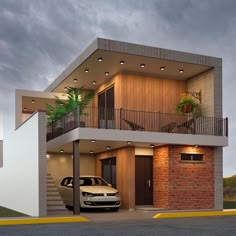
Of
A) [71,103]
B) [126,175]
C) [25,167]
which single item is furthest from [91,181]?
[71,103]

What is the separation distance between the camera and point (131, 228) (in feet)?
47.2

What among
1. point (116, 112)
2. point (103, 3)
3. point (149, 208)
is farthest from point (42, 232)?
point (103, 3)

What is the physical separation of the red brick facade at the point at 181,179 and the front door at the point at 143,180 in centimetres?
34

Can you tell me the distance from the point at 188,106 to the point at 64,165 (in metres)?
8.21

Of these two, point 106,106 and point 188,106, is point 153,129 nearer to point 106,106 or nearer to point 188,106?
point 188,106

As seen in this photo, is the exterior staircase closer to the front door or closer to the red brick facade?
the front door

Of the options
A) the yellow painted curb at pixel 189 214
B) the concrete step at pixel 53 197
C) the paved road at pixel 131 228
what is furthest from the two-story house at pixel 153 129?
the paved road at pixel 131 228

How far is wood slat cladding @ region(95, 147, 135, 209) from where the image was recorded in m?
21.9

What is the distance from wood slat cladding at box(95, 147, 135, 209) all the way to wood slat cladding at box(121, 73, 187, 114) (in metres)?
2.41

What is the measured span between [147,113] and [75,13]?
619 centimetres

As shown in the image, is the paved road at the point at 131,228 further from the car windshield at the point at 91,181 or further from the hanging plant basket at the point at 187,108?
the hanging plant basket at the point at 187,108

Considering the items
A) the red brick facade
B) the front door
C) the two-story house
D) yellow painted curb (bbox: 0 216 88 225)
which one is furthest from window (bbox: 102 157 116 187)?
yellow painted curb (bbox: 0 216 88 225)

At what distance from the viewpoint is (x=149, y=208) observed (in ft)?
71.1

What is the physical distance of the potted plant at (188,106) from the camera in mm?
23453
